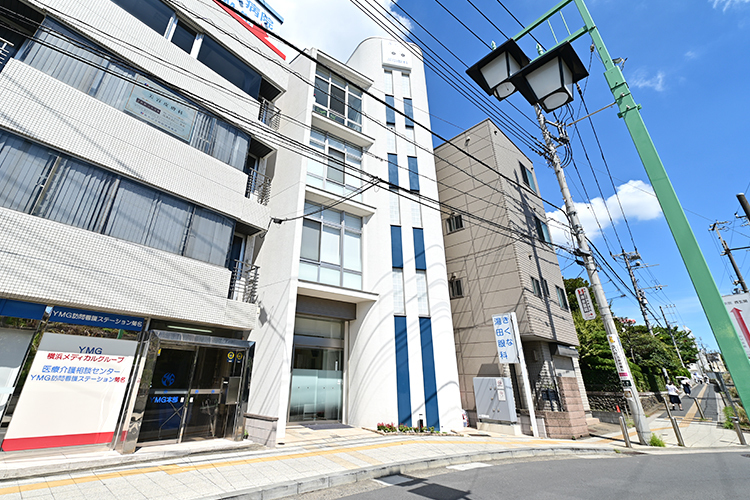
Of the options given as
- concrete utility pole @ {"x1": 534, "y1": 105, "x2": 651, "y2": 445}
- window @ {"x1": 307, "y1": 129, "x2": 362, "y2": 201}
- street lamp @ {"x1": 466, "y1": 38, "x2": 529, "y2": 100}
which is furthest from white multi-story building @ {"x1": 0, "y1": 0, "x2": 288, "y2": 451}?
concrete utility pole @ {"x1": 534, "y1": 105, "x2": 651, "y2": 445}

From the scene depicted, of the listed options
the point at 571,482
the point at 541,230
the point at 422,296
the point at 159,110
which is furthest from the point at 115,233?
the point at 541,230

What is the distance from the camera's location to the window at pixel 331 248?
1278 cm

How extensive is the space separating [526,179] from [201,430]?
68.9ft

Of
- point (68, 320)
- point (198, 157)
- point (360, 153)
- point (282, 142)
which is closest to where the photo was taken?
point (68, 320)

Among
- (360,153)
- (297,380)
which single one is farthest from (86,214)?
(360,153)

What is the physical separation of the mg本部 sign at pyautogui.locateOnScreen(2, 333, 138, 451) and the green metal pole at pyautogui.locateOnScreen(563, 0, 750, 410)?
10654mm

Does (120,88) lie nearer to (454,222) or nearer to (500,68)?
(500,68)

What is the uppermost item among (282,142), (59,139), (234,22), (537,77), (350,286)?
(234,22)

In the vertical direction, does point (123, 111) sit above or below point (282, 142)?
below

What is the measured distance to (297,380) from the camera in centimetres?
1255

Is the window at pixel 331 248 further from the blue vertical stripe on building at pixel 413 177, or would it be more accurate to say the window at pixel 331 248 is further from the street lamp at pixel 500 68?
the street lamp at pixel 500 68

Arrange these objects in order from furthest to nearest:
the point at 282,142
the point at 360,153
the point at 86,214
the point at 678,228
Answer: the point at 360,153 → the point at 282,142 → the point at 86,214 → the point at 678,228

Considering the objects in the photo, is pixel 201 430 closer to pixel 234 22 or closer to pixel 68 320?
pixel 68 320

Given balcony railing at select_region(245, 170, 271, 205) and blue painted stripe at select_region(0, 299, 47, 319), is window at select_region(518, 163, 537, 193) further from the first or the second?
blue painted stripe at select_region(0, 299, 47, 319)
